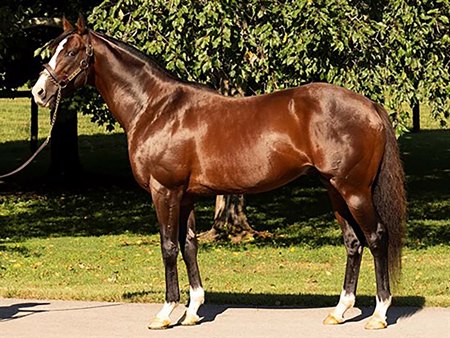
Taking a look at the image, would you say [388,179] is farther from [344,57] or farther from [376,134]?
[344,57]

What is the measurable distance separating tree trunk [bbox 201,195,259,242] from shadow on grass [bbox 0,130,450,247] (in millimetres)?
439

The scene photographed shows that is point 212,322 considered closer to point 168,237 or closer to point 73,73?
point 168,237

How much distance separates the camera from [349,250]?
9.29 metres

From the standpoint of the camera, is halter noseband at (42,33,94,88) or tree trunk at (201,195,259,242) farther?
tree trunk at (201,195,259,242)

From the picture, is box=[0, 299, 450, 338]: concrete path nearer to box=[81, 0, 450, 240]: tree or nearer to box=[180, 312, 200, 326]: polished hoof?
box=[180, 312, 200, 326]: polished hoof

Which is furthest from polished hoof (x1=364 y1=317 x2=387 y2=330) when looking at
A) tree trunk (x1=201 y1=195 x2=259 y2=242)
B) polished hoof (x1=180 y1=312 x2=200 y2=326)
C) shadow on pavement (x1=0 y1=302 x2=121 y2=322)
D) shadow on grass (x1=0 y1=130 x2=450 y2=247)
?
tree trunk (x1=201 y1=195 x2=259 y2=242)

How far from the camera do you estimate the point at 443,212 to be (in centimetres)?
2089

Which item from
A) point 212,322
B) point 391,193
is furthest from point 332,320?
point 391,193

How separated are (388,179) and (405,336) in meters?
1.29

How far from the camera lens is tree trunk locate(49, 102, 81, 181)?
2538 centimetres

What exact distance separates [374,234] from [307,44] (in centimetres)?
508

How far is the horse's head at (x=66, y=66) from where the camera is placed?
30.2 feet

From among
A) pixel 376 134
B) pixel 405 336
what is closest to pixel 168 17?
pixel 376 134

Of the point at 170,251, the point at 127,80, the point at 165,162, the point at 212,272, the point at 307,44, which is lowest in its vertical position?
the point at 212,272
